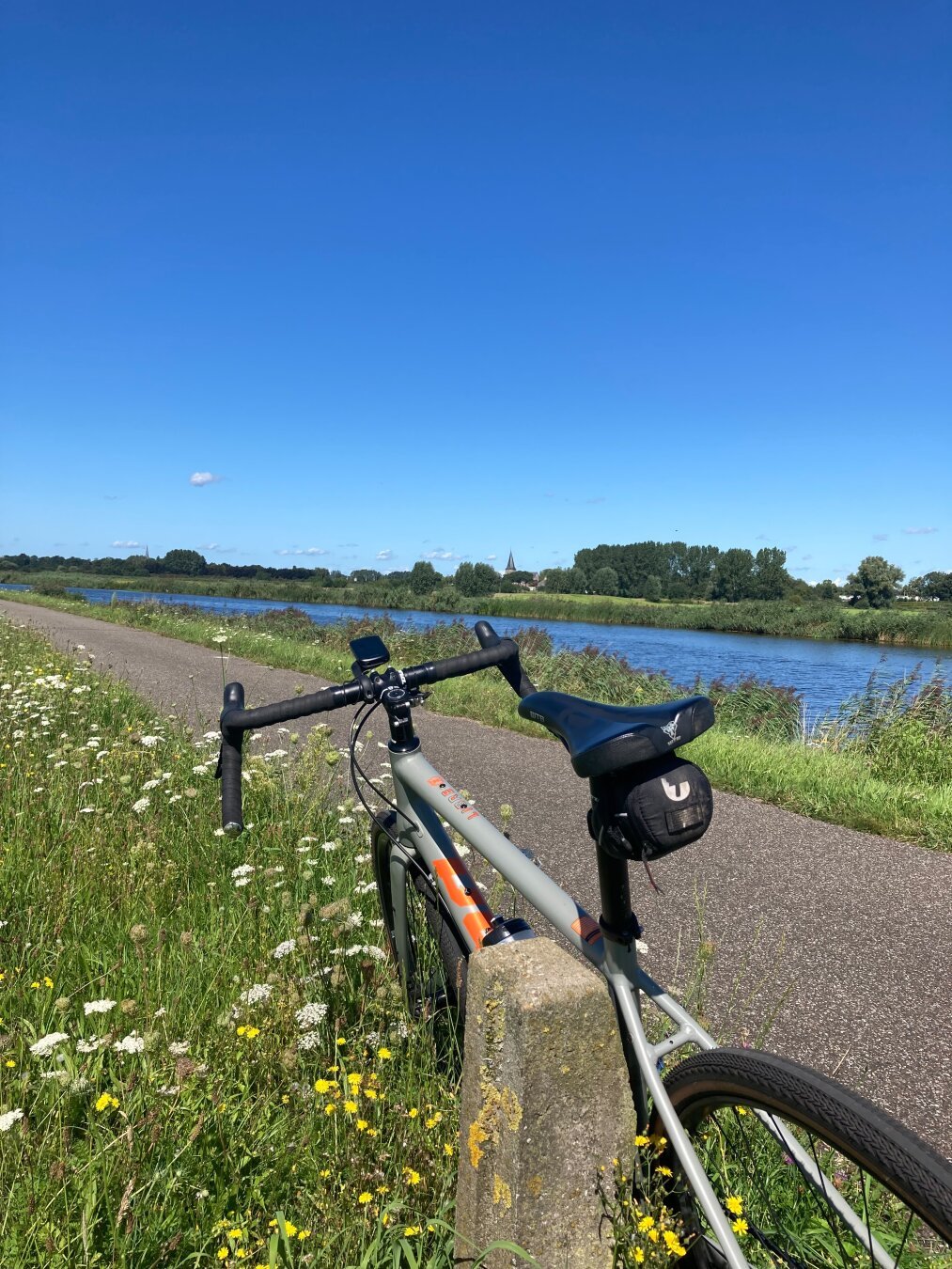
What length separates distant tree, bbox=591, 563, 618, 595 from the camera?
70.9 m

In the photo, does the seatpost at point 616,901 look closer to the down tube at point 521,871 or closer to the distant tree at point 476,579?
the down tube at point 521,871

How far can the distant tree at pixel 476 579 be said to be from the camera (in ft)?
189

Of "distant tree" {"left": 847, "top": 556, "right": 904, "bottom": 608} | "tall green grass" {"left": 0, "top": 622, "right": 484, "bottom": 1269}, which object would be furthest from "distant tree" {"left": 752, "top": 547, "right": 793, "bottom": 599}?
"tall green grass" {"left": 0, "top": 622, "right": 484, "bottom": 1269}

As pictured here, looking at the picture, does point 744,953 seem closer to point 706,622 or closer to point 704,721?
point 704,721

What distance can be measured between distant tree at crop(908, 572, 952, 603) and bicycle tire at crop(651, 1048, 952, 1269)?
62093 millimetres

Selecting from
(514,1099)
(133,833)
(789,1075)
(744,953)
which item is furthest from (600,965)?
(133,833)

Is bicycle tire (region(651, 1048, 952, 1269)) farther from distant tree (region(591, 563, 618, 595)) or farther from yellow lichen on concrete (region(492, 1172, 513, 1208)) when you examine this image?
distant tree (region(591, 563, 618, 595))

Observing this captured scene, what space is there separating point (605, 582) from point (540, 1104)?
233ft

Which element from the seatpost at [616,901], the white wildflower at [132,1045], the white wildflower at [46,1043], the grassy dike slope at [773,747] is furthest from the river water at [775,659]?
the white wildflower at [46,1043]

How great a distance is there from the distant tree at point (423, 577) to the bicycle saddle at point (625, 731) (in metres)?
50.4

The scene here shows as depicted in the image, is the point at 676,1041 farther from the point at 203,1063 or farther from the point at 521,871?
the point at 203,1063

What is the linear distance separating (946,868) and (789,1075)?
430cm

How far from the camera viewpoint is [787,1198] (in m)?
1.83

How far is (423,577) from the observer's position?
184 ft
